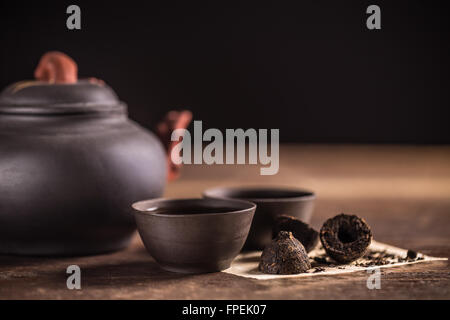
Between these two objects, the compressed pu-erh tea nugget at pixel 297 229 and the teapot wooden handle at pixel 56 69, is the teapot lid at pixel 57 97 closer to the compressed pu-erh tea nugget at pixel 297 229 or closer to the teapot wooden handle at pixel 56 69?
the teapot wooden handle at pixel 56 69

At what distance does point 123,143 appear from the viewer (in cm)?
146

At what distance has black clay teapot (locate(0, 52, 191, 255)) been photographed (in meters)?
1.38

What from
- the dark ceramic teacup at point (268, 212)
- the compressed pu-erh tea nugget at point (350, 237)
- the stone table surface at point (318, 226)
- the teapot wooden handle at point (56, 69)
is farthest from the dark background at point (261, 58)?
the compressed pu-erh tea nugget at point (350, 237)

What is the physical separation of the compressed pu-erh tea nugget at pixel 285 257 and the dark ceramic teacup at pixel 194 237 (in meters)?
0.06

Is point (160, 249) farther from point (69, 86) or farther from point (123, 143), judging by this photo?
point (69, 86)

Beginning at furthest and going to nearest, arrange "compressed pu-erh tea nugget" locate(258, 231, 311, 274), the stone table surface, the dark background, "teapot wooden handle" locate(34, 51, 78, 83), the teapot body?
the dark background < "teapot wooden handle" locate(34, 51, 78, 83) < the teapot body < "compressed pu-erh tea nugget" locate(258, 231, 311, 274) < the stone table surface

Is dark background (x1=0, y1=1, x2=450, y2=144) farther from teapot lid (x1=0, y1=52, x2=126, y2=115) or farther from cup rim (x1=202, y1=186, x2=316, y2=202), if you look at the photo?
cup rim (x1=202, y1=186, x2=316, y2=202)

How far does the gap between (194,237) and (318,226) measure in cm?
55

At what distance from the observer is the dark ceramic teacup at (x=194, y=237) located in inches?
48.8

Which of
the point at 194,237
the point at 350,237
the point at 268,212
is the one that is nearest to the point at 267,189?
the point at 268,212

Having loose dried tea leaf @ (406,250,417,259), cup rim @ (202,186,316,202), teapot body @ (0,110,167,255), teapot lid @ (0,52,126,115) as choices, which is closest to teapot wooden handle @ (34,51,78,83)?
teapot lid @ (0,52,126,115)

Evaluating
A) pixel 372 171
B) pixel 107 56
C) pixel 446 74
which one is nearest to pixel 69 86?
pixel 372 171

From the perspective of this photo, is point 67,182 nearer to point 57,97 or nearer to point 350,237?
point 57,97

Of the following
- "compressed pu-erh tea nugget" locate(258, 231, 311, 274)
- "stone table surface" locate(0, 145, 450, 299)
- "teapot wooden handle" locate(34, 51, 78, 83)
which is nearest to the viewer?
"stone table surface" locate(0, 145, 450, 299)
